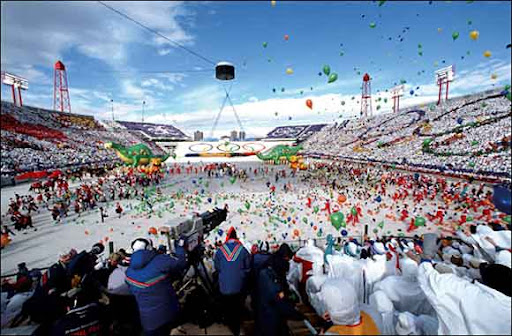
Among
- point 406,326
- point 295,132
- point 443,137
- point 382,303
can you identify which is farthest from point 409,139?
point 295,132

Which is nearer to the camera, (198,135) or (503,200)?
(503,200)

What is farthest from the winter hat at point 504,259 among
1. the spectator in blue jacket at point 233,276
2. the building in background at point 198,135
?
the building in background at point 198,135

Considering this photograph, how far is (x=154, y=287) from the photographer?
7.18 feet

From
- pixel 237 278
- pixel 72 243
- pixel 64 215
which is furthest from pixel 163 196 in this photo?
pixel 237 278

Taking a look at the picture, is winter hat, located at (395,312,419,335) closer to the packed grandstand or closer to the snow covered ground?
the packed grandstand

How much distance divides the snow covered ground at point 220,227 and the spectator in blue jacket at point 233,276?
287 centimetres

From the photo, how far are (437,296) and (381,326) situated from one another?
484 millimetres

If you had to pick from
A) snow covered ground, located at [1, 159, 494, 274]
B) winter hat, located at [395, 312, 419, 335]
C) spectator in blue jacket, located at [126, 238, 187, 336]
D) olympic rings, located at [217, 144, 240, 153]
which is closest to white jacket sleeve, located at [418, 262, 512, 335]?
winter hat, located at [395, 312, 419, 335]

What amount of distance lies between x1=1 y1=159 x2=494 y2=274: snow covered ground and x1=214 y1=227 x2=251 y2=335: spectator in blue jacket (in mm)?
2875

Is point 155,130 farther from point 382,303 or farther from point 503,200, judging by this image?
point 382,303

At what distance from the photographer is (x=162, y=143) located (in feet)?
181

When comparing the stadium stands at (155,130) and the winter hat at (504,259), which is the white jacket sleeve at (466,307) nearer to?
the winter hat at (504,259)

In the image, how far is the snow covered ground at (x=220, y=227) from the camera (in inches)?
304

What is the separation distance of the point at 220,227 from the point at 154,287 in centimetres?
715
